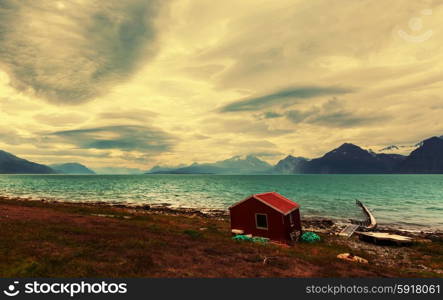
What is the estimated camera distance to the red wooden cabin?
26781 millimetres

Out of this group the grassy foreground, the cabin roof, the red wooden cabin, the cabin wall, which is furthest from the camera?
the cabin roof

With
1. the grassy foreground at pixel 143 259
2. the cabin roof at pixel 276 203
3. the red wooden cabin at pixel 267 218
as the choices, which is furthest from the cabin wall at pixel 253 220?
the grassy foreground at pixel 143 259

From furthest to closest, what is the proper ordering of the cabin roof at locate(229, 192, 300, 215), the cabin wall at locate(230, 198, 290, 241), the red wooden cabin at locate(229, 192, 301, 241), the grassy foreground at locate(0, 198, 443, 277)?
1. the cabin roof at locate(229, 192, 300, 215)
2. the red wooden cabin at locate(229, 192, 301, 241)
3. the cabin wall at locate(230, 198, 290, 241)
4. the grassy foreground at locate(0, 198, 443, 277)

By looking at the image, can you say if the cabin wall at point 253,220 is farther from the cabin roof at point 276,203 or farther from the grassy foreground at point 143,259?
the grassy foreground at point 143,259

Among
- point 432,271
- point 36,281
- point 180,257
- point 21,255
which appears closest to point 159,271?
point 180,257

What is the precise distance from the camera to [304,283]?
37.6ft

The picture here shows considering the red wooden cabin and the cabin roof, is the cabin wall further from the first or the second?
the cabin roof

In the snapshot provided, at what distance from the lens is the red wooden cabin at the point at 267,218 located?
26781 mm

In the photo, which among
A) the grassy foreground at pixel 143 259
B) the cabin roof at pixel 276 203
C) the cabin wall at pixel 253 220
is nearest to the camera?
the grassy foreground at pixel 143 259

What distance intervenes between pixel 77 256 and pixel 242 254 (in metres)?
11.6

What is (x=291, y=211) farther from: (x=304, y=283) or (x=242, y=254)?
(x=304, y=283)

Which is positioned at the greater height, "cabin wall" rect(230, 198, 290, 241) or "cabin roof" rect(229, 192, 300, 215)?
"cabin roof" rect(229, 192, 300, 215)

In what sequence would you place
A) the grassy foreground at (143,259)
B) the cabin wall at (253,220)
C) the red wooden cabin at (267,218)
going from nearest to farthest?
the grassy foreground at (143,259), the cabin wall at (253,220), the red wooden cabin at (267,218)

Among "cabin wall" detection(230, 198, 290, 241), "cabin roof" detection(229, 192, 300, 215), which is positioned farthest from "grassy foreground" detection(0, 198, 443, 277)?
"cabin roof" detection(229, 192, 300, 215)
